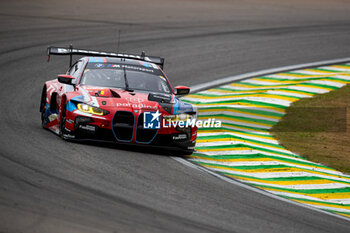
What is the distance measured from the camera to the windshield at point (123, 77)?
10023 mm

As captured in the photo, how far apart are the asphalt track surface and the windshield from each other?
1096 mm

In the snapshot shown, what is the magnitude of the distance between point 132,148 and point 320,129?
437cm

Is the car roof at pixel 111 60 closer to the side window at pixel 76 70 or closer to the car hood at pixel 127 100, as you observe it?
the side window at pixel 76 70

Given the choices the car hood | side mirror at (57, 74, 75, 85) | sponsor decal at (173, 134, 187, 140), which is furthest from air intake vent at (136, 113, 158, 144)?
side mirror at (57, 74, 75, 85)

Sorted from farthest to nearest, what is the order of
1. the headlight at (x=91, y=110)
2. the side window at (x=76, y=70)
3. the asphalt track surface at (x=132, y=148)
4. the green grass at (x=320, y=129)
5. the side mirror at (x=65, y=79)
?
the green grass at (x=320, y=129) → the side window at (x=76, y=70) → the side mirror at (x=65, y=79) → the headlight at (x=91, y=110) → the asphalt track surface at (x=132, y=148)

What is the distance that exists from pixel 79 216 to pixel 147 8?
71.4 ft

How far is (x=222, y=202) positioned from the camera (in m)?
7.14

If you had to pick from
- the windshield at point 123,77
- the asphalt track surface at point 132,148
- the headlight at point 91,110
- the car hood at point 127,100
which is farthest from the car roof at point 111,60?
the headlight at point 91,110

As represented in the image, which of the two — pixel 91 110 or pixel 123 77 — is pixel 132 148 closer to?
pixel 91 110

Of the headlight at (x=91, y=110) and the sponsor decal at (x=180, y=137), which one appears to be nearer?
the headlight at (x=91, y=110)

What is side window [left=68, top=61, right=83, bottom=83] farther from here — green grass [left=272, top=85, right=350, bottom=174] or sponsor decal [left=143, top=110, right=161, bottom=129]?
green grass [left=272, top=85, right=350, bottom=174]

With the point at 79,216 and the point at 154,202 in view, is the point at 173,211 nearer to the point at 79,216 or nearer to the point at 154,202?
the point at 154,202

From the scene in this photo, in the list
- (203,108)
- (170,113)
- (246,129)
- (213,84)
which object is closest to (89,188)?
(170,113)

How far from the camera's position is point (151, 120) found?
911 centimetres
